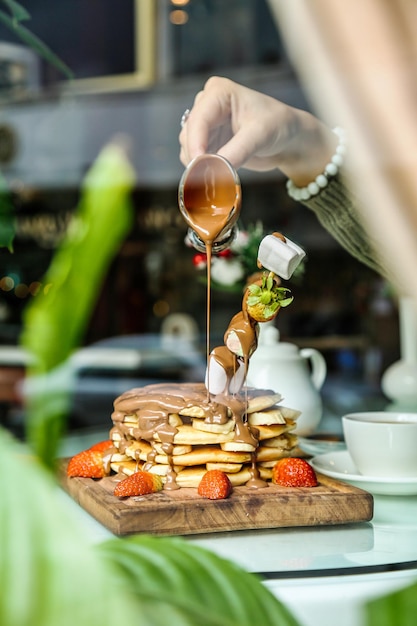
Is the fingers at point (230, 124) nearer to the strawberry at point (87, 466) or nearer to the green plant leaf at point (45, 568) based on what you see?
the strawberry at point (87, 466)

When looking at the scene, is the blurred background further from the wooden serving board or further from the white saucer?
the wooden serving board

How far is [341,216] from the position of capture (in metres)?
1.37

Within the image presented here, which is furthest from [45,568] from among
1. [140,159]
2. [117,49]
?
[117,49]

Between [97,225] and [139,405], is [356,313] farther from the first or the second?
[97,225]

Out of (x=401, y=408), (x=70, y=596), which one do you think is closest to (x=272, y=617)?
(x=70, y=596)

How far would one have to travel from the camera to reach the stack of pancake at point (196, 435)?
3.52 ft

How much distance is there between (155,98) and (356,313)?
7.31 feet

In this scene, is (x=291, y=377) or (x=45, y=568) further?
(x=291, y=377)

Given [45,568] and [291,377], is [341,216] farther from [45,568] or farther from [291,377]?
[45,568]

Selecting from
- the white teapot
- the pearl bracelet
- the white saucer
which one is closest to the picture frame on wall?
the pearl bracelet

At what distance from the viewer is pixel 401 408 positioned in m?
1.95

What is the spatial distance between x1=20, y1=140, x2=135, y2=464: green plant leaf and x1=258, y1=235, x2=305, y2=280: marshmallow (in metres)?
0.69

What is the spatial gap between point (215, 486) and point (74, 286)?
68 cm

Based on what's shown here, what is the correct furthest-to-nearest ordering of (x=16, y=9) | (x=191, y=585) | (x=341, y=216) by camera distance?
(x=341, y=216) → (x=16, y=9) → (x=191, y=585)
